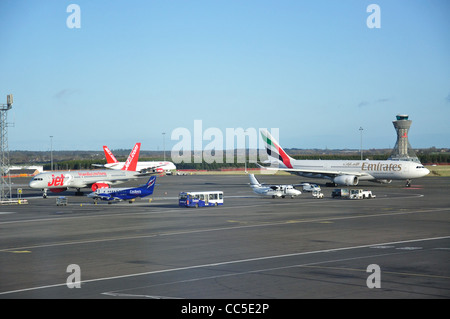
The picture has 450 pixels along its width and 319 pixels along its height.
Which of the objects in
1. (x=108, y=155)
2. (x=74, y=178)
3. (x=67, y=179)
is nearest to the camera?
(x=67, y=179)

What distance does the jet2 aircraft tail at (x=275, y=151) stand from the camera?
116819 mm

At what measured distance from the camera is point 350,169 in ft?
354

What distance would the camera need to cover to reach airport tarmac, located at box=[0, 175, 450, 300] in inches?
1014

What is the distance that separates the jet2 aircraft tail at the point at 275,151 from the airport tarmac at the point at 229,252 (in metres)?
47.2

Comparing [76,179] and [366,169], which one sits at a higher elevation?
[366,169]

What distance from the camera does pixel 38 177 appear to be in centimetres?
9056

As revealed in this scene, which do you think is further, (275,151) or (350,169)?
(275,151)

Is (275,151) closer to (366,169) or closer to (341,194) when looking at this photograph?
(366,169)

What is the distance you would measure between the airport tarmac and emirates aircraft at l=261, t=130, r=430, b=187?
33.1m

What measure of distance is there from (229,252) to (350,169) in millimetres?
74989

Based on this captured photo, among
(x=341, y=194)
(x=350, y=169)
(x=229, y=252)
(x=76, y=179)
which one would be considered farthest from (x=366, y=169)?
(x=229, y=252)

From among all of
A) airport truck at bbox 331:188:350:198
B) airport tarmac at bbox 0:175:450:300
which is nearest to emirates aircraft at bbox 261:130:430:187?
airport truck at bbox 331:188:350:198

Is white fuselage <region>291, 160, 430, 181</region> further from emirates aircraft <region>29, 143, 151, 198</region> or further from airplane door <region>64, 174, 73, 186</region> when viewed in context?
airplane door <region>64, 174, 73, 186</region>

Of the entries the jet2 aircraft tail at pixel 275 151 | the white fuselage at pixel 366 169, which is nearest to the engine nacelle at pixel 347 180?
the white fuselage at pixel 366 169
